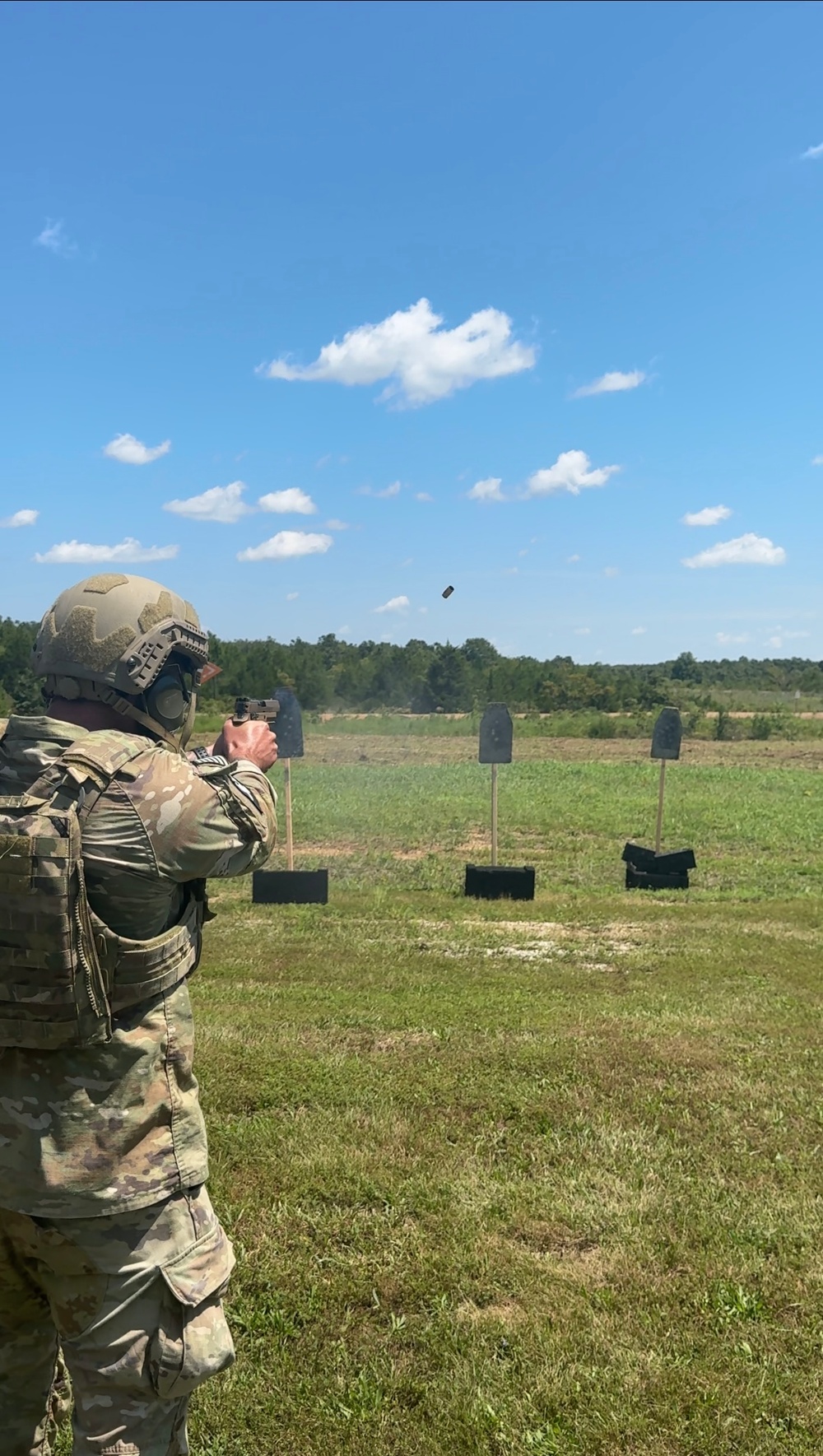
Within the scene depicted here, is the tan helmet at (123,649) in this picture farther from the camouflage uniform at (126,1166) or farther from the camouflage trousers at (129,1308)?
the camouflage trousers at (129,1308)

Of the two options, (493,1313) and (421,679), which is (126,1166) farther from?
(421,679)

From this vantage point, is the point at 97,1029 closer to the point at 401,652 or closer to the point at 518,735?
the point at 518,735

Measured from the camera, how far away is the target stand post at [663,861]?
12164 mm

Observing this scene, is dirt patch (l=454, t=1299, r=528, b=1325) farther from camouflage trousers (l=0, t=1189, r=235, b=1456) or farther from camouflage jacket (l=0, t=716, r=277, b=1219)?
camouflage jacket (l=0, t=716, r=277, b=1219)

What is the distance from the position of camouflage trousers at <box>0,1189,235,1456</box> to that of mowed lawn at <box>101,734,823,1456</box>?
102 cm

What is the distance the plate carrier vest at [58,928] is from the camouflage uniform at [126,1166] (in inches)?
1.9

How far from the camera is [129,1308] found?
6.56 ft

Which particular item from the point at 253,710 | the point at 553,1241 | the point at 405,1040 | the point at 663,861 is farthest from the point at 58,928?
the point at 663,861

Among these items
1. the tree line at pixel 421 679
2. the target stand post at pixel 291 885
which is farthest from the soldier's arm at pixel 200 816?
the tree line at pixel 421 679

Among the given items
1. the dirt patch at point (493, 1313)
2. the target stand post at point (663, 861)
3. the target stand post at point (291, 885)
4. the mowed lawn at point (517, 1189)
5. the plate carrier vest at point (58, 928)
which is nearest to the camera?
the plate carrier vest at point (58, 928)

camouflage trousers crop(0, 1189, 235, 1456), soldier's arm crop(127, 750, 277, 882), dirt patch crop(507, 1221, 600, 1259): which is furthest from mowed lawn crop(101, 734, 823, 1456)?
soldier's arm crop(127, 750, 277, 882)

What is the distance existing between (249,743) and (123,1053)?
0.80m

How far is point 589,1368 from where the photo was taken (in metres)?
3.05

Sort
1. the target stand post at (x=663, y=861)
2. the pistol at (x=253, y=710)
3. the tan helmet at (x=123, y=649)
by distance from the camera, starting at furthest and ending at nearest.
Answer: the target stand post at (x=663, y=861) → the pistol at (x=253, y=710) → the tan helmet at (x=123, y=649)
